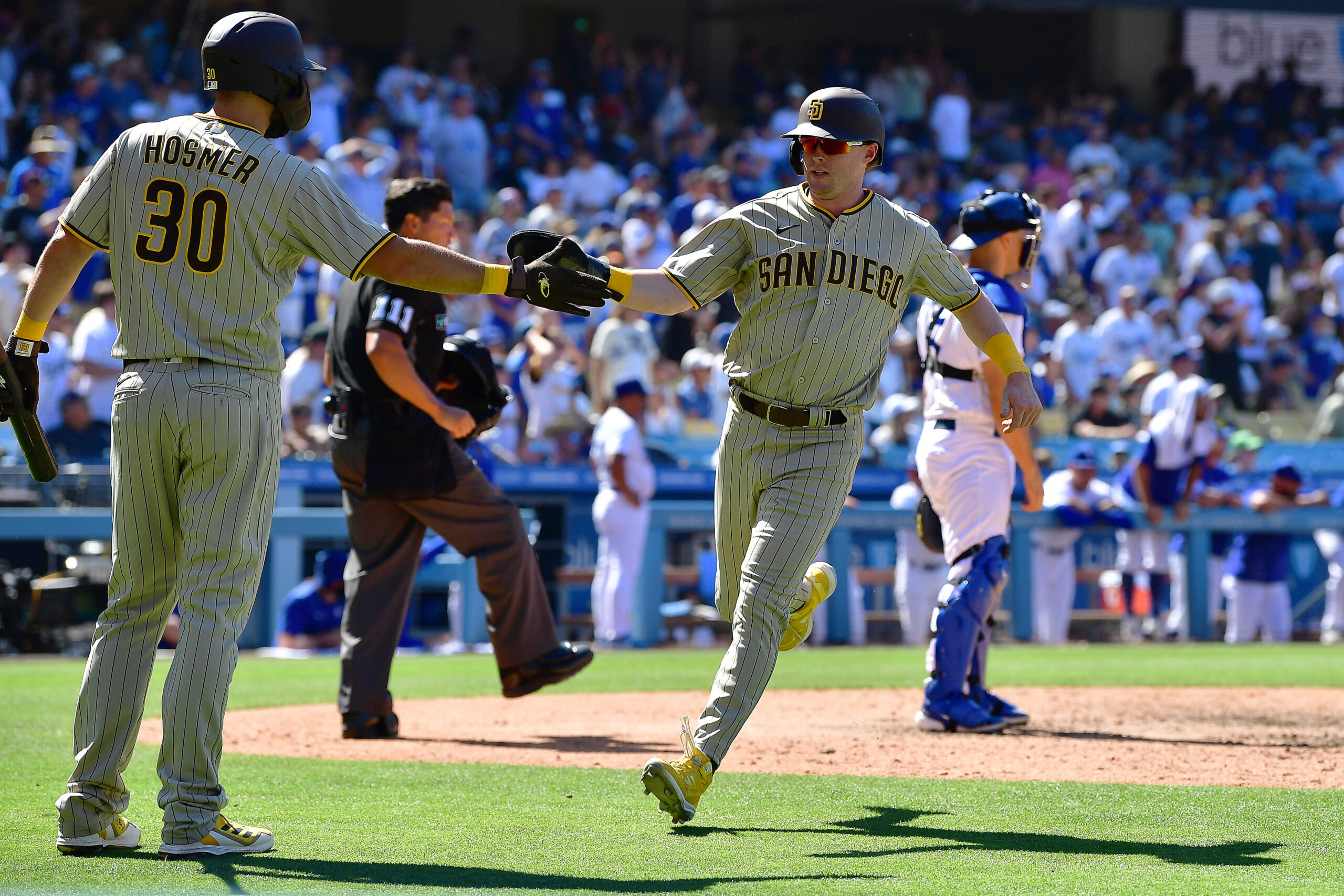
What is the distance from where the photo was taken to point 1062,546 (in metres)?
13.2

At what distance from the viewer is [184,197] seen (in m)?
3.95

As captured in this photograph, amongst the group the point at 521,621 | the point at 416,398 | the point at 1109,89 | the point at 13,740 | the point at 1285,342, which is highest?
the point at 1109,89

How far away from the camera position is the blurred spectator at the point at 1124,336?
17.7 m

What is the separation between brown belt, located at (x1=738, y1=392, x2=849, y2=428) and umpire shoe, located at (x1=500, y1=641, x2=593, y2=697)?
217 centimetres

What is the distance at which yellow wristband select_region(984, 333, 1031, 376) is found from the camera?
4.94 m

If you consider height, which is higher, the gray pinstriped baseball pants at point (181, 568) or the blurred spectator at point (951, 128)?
the blurred spectator at point (951, 128)

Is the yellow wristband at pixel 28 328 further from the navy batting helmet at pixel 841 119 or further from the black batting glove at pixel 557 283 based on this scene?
the navy batting helmet at pixel 841 119

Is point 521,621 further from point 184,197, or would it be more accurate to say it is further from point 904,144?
point 904,144

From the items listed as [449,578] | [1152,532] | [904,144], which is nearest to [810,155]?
[449,578]

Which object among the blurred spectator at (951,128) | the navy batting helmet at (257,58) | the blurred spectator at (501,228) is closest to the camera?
the navy batting helmet at (257,58)

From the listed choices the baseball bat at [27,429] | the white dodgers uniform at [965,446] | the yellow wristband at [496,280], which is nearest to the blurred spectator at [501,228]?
the white dodgers uniform at [965,446]

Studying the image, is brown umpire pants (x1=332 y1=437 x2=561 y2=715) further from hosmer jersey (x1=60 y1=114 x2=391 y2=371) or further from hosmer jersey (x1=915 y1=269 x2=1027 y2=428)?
hosmer jersey (x1=60 y1=114 x2=391 y2=371)

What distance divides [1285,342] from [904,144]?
5.84 m

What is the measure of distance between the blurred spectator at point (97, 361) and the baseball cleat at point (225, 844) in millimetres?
9185
